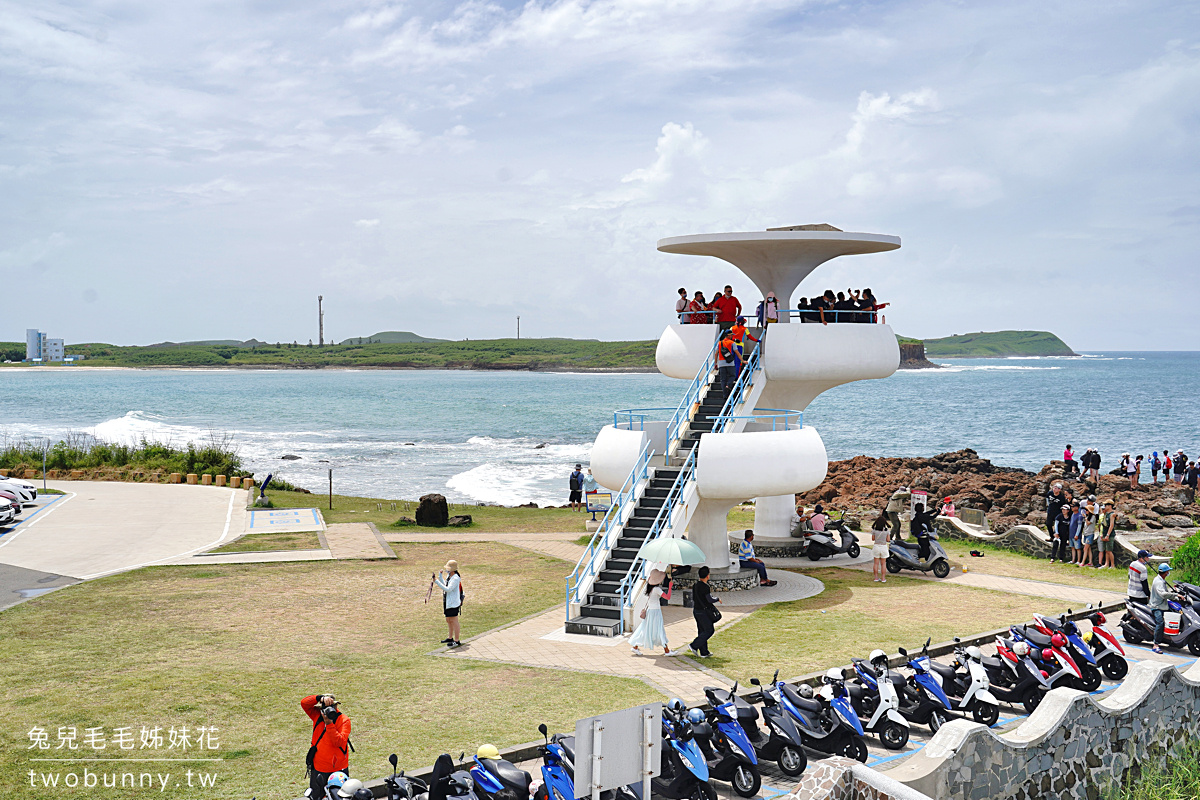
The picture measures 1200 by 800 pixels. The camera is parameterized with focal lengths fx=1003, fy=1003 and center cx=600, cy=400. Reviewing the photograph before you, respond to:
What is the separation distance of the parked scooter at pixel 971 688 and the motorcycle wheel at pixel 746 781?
3.53 metres

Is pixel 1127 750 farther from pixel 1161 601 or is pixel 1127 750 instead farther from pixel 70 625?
pixel 70 625

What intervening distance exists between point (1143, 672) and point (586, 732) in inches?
348

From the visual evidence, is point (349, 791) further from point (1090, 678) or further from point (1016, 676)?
point (1090, 678)

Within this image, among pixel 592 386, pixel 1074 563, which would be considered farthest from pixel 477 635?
pixel 592 386

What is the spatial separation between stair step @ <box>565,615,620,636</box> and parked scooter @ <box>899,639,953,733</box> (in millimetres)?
5945

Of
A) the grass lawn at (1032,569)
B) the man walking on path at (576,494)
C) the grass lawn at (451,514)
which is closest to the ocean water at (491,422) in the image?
the man walking on path at (576,494)

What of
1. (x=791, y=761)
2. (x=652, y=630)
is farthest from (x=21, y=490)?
(x=791, y=761)

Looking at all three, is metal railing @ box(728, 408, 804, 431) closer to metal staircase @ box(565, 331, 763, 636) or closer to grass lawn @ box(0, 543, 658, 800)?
metal staircase @ box(565, 331, 763, 636)

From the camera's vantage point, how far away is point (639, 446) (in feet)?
69.6

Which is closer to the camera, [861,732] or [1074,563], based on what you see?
[861,732]

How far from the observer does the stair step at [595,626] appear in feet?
57.1

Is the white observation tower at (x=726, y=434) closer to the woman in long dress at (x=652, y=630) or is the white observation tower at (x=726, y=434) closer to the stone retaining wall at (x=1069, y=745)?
the woman in long dress at (x=652, y=630)

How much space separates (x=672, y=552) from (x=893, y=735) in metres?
5.73

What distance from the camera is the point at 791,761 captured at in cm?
1121
